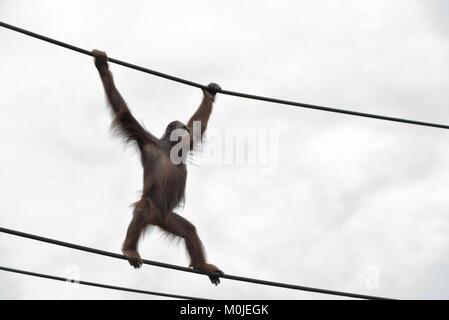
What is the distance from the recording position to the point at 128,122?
9523 millimetres

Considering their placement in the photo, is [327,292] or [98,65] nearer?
[327,292]

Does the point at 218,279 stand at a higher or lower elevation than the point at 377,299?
higher

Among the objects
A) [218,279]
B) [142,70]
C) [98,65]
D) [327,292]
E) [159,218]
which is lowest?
[327,292]
